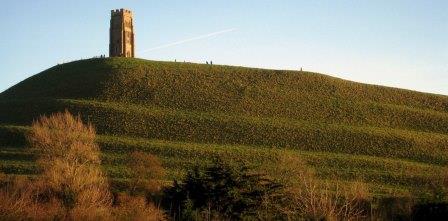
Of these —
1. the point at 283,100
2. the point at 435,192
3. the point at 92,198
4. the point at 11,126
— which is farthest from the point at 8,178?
the point at 283,100

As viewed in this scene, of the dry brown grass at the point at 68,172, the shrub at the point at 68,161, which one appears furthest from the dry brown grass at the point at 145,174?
the shrub at the point at 68,161

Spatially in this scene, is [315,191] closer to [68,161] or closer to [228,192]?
[228,192]

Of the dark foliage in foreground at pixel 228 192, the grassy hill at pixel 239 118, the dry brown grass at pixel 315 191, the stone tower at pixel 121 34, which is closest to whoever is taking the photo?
the dark foliage in foreground at pixel 228 192

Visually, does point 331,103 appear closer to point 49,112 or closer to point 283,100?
point 283,100

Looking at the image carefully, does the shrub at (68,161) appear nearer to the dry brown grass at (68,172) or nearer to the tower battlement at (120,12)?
the dry brown grass at (68,172)

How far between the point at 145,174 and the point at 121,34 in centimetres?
7748

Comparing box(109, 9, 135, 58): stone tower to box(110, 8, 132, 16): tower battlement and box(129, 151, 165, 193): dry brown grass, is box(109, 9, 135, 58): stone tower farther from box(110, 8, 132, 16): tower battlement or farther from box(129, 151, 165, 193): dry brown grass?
box(129, 151, 165, 193): dry brown grass

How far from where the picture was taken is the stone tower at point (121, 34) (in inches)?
5379

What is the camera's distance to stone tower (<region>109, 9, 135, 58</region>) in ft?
448

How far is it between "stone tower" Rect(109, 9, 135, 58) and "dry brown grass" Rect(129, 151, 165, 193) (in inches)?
2864

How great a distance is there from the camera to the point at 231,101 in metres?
103

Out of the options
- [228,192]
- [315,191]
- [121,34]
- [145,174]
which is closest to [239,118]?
[145,174]

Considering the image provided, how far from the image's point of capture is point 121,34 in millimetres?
136875

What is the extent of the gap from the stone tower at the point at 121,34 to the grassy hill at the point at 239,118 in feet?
33.7
